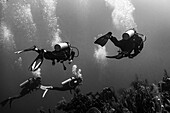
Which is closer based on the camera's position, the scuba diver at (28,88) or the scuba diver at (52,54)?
the scuba diver at (52,54)

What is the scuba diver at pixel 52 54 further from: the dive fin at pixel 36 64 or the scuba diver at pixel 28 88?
the scuba diver at pixel 28 88

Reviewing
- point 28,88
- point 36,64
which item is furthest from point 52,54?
point 28,88

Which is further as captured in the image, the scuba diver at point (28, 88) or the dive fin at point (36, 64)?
the scuba diver at point (28, 88)

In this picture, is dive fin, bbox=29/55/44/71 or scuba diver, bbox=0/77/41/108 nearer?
dive fin, bbox=29/55/44/71

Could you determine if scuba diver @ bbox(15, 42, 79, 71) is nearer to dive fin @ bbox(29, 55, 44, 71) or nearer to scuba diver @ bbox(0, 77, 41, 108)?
dive fin @ bbox(29, 55, 44, 71)

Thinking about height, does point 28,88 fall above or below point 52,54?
below

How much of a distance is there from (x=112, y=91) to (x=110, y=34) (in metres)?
8.10

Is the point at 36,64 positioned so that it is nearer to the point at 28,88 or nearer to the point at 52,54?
the point at 52,54

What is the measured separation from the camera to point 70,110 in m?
12.4

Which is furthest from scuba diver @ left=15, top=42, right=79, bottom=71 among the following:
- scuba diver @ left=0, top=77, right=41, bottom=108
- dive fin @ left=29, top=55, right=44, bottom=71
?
scuba diver @ left=0, top=77, right=41, bottom=108

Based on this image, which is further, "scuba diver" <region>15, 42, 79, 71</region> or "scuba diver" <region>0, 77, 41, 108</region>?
"scuba diver" <region>0, 77, 41, 108</region>

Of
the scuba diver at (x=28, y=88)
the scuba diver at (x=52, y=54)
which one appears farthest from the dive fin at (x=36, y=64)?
the scuba diver at (x=28, y=88)

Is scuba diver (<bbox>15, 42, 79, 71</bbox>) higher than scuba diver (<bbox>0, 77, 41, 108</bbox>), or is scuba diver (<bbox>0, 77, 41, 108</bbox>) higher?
scuba diver (<bbox>15, 42, 79, 71</bbox>)

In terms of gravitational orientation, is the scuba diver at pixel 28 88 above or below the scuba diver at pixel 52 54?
below
